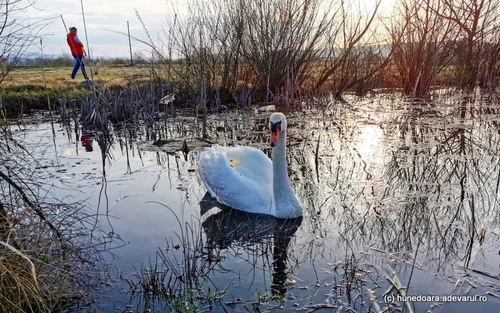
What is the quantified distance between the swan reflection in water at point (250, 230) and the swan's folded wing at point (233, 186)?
12cm

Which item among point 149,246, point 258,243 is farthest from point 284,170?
point 149,246

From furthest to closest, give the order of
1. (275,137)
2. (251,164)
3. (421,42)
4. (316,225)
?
(421,42) < (251,164) < (275,137) < (316,225)

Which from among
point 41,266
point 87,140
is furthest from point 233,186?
point 87,140

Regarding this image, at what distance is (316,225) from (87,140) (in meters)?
6.36

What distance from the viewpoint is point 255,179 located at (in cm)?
611

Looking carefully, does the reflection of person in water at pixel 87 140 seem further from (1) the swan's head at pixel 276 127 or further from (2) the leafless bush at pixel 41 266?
(1) the swan's head at pixel 276 127

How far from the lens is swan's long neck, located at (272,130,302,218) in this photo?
521 centimetres

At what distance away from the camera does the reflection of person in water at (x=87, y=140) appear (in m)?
9.10

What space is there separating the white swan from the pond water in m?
0.17

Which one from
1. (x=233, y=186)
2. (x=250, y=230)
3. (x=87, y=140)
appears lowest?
(x=250, y=230)

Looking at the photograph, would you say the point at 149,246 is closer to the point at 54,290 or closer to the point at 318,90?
the point at 54,290

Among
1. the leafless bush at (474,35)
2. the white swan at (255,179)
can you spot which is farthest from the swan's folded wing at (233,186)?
the leafless bush at (474,35)

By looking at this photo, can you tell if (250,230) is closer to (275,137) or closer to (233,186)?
(233,186)

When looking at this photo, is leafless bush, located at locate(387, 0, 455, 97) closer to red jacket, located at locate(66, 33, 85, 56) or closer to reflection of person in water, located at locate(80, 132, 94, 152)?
reflection of person in water, located at locate(80, 132, 94, 152)
